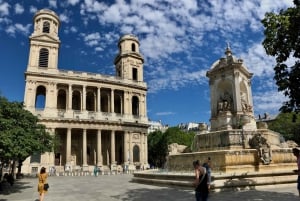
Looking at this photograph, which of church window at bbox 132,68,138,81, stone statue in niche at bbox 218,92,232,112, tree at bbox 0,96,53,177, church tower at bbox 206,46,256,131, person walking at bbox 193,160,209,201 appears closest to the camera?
person walking at bbox 193,160,209,201

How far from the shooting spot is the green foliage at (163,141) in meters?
60.8

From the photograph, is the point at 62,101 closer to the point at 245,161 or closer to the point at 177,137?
the point at 177,137

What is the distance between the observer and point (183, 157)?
1575 centimetres

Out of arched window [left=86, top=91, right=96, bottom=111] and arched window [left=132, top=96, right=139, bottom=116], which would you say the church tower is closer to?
arched window [left=86, top=91, right=96, bottom=111]

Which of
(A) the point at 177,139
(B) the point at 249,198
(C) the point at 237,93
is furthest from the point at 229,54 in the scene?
(A) the point at 177,139

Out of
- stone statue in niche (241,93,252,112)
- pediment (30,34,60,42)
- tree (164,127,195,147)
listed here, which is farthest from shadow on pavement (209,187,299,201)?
tree (164,127,195,147)

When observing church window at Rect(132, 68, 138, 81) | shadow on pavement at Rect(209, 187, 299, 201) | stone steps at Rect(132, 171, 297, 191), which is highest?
church window at Rect(132, 68, 138, 81)

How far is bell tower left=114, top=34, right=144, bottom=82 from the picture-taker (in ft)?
179

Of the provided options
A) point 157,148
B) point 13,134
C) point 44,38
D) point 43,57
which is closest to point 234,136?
point 13,134

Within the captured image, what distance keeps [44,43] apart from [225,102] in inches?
1558

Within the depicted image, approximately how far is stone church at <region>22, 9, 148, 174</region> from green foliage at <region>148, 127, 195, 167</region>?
1052 centimetres

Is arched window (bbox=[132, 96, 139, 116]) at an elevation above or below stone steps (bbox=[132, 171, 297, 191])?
above

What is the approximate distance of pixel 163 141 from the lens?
64.5 m

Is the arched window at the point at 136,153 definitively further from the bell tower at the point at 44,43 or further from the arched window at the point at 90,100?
the bell tower at the point at 44,43
